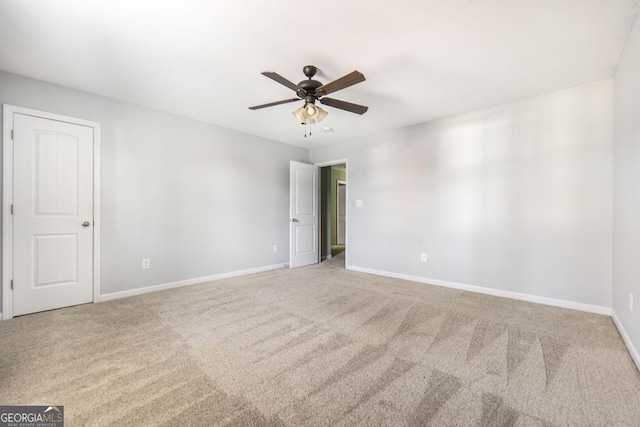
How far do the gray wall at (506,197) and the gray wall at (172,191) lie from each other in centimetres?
207

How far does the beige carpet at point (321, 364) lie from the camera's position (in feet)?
4.39

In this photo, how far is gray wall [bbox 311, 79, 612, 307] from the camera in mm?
2664

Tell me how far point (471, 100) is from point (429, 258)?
2.17 meters

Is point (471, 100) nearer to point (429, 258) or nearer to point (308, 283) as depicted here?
point (429, 258)

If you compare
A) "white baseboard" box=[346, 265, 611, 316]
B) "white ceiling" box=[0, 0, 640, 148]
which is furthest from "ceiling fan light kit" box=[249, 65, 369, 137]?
"white baseboard" box=[346, 265, 611, 316]

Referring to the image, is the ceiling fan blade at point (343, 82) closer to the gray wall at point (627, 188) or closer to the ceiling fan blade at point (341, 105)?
the ceiling fan blade at point (341, 105)

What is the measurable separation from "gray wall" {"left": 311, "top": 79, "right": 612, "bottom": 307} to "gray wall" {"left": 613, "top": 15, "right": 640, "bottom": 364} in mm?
185

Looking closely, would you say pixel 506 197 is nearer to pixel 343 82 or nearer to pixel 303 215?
pixel 343 82

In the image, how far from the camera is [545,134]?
2916mm

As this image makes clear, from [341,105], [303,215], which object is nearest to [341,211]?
[303,215]

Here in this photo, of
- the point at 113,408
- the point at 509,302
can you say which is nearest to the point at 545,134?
the point at 509,302

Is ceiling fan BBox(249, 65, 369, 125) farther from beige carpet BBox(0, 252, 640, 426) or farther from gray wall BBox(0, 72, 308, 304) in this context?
gray wall BBox(0, 72, 308, 304)

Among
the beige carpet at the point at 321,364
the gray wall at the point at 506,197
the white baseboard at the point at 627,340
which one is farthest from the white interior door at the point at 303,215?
the white baseboard at the point at 627,340

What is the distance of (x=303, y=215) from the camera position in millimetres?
5098
